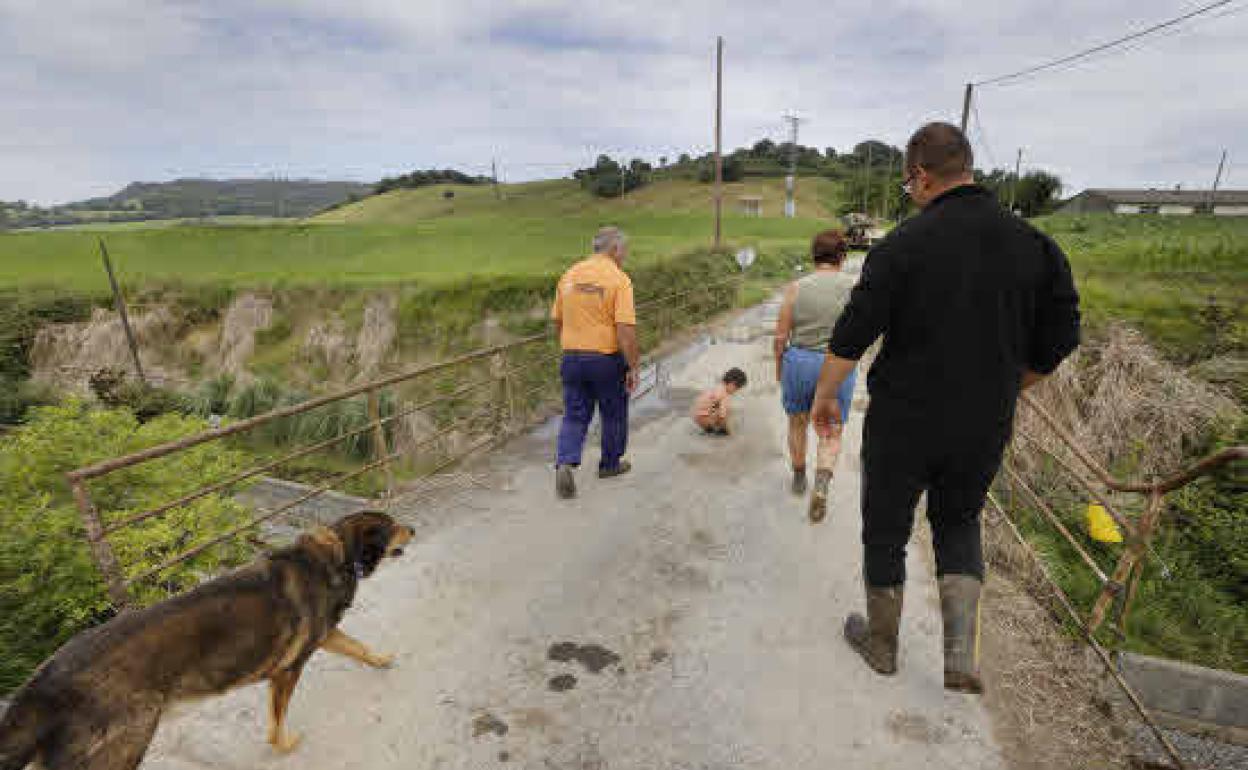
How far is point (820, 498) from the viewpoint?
345 cm

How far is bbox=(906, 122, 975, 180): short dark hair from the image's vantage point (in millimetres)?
1812

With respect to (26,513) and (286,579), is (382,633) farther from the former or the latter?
(26,513)

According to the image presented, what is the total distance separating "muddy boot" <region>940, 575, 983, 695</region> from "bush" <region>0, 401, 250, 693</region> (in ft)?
16.0

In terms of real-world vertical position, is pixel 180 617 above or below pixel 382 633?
above

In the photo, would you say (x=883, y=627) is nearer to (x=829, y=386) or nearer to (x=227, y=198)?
(x=829, y=386)

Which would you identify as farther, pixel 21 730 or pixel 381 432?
pixel 381 432

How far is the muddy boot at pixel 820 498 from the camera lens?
346 centimetres

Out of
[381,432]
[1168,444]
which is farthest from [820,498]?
[1168,444]

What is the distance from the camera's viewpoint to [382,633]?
2.56 m

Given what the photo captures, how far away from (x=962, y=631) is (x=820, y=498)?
1.35m

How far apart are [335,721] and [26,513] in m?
3.80

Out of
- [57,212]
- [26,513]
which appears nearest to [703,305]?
[26,513]

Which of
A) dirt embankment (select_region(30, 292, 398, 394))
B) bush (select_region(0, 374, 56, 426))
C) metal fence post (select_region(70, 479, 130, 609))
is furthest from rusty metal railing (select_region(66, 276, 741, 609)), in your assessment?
bush (select_region(0, 374, 56, 426))

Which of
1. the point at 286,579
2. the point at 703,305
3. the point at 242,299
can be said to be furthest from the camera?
the point at 242,299
